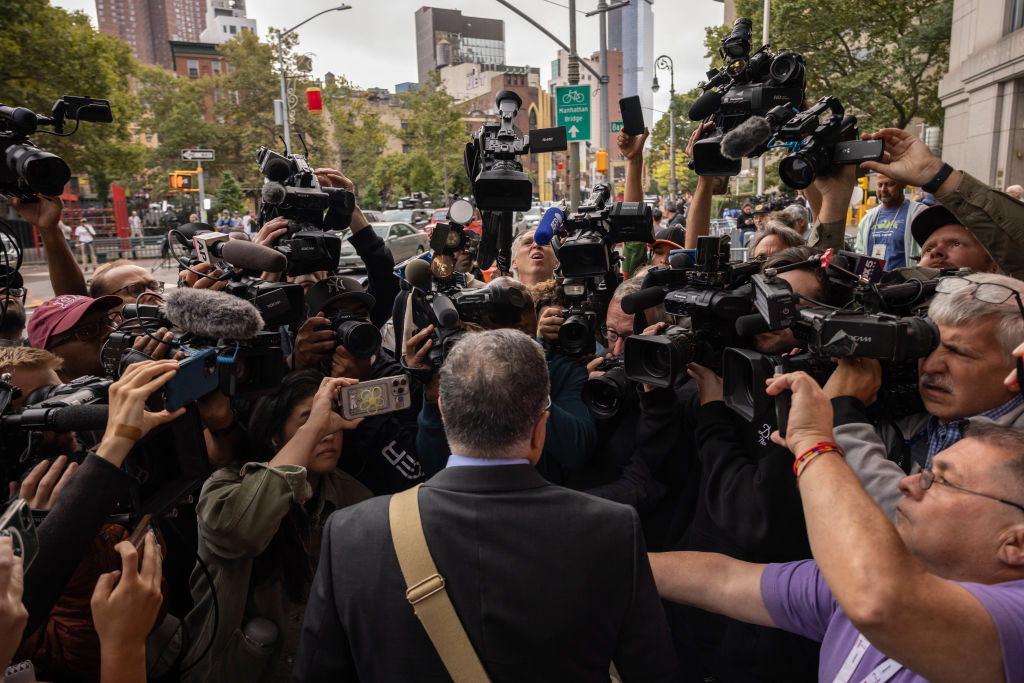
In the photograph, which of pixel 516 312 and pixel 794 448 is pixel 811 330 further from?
pixel 516 312

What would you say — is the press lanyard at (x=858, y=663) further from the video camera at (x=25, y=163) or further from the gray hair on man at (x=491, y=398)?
the video camera at (x=25, y=163)

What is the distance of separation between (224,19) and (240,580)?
378ft

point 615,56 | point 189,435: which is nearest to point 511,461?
point 189,435

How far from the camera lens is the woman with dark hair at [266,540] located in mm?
2043

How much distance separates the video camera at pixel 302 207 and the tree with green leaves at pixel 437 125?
134ft

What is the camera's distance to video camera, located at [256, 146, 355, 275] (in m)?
2.85

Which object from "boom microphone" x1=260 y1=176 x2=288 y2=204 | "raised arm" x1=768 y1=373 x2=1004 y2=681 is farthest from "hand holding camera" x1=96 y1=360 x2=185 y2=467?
"raised arm" x1=768 y1=373 x2=1004 y2=681

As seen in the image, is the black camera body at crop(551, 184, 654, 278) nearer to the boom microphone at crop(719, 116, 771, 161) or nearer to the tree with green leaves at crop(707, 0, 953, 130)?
the boom microphone at crop(719, 116, 771, 161)

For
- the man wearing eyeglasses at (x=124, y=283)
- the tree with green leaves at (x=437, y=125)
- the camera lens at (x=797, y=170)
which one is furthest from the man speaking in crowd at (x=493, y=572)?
the tree with green leaves at (x=437, y=125)

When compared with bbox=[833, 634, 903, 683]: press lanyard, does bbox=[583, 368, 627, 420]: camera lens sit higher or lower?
higher

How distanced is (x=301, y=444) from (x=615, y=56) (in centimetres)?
11666

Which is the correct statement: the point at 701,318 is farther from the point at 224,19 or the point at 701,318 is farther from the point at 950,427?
the point at 224,19

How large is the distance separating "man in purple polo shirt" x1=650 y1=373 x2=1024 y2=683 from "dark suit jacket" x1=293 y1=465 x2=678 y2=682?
461 millimetres

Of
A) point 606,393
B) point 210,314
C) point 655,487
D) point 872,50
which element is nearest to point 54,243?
point 210,314
